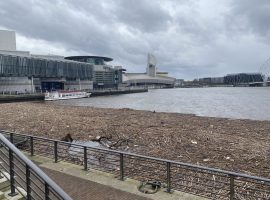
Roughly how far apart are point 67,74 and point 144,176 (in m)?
139

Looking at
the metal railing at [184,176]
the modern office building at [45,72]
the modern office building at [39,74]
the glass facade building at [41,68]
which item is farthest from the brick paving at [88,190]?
the glass facade building at [41,68]

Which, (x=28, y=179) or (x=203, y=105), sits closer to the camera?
(x=28, y=179)

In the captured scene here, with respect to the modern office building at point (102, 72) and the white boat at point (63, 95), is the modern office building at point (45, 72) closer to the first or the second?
the modern office building at point (102, 72)

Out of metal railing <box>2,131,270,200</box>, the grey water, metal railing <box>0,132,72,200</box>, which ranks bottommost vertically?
the grey water

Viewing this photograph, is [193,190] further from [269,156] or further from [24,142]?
[24,142]

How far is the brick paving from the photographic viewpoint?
281 inches

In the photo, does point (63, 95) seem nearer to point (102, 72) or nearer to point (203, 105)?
point (203, 105)

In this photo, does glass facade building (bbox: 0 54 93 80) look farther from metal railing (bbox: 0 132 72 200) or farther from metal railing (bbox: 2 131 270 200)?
metal railing (bbox: 0 132 72 200)

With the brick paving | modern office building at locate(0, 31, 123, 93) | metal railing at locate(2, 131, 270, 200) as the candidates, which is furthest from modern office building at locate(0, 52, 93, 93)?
the brick paving

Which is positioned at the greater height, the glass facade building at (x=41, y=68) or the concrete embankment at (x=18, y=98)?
the glass facade building at (x=41, y=68)

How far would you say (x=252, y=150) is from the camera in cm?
1440

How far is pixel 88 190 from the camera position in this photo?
755cm

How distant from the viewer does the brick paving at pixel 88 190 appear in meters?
7.14

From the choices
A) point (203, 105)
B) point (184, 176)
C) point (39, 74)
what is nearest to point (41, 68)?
point (39, 74)
